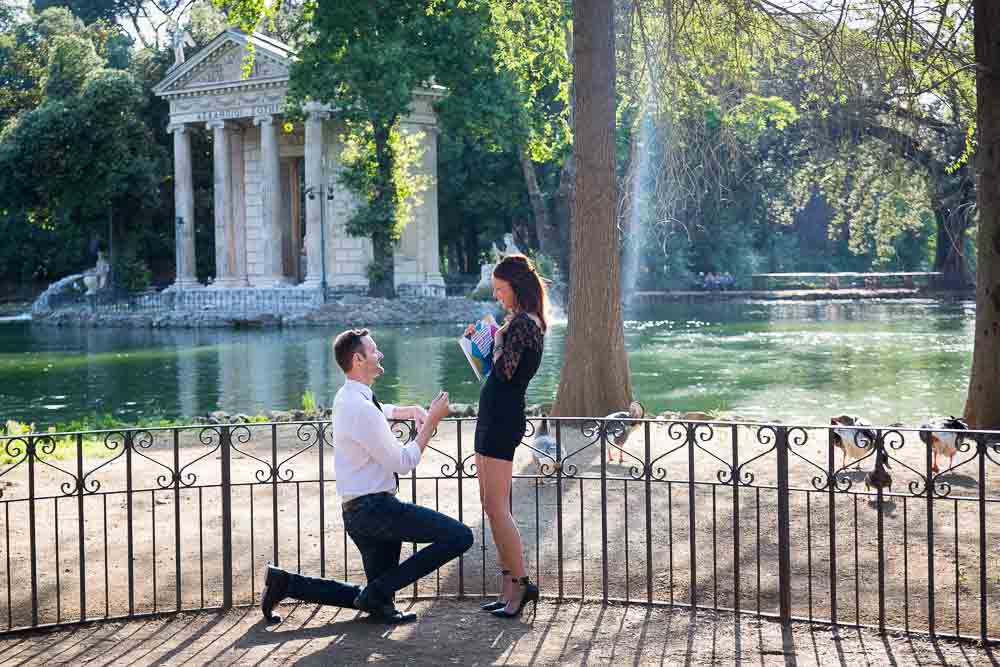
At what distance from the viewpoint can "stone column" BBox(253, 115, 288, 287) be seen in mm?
53562

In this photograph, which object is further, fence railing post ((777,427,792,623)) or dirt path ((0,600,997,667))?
fence railing post ((777,427,792,623))

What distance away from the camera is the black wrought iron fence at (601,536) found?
21.4 feet

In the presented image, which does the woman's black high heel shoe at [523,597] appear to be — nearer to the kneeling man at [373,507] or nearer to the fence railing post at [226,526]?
the kneeling man at [373,507]

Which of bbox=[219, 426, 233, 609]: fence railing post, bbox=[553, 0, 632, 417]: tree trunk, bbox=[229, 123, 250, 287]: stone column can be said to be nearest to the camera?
bbox=[219, 426, 233, 609]: fence railing post

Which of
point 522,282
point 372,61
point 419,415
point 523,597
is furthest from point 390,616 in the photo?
point 372,61

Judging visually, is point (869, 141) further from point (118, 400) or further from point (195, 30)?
point (195, 30)

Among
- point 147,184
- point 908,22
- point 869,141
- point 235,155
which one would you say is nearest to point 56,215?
point 147,184

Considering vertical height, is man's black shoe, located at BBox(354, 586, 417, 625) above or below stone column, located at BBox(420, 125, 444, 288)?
below

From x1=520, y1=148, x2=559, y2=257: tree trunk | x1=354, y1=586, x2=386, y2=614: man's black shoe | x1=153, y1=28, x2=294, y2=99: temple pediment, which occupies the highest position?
x1=153, y1=28, x2=294, y2=99: temple pediment

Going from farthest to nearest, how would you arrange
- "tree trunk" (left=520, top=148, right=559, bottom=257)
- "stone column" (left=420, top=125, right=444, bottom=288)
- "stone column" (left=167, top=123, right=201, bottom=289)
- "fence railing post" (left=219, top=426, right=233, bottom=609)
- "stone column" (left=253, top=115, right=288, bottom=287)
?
"stone column" (left=167, top=123, right=201, bottom=289), "stone column" (left=253, top=115, right=288, bottom=287), "stone column" (left=420, top=125, right=444, bottom=288), "tree trunk" (left=520, top=148, right=559, bottom=257), "fence railing post" (left=219, top=426, right=233, bottom=609)

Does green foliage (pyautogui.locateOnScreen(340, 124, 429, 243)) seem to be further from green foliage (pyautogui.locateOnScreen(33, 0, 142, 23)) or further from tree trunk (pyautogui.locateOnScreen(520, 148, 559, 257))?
green foliage (pyautogui.locateOnScreen(33, 0, 142, 23))

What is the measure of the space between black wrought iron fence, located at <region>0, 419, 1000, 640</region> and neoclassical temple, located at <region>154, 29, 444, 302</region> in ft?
131

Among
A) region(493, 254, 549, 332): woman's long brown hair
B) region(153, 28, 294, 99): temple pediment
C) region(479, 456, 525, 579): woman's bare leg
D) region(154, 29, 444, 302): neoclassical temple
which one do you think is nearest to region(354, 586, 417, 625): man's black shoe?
region(479, 456, 525, 579): woman's bare leg

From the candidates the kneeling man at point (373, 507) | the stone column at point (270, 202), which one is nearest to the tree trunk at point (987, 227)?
the kneeling man at point (373, 507)
